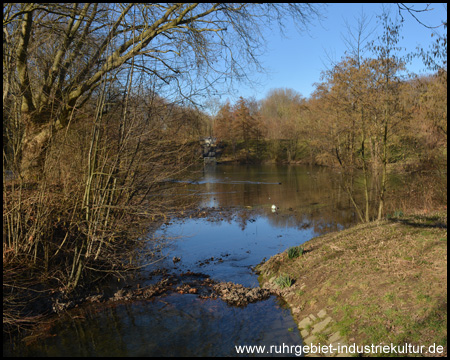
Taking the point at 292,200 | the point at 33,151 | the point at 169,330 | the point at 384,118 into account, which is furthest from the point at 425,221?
the point at 292,200

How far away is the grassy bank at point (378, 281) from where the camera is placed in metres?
4.52

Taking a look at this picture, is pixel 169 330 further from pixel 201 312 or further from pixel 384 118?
pixel 384 118

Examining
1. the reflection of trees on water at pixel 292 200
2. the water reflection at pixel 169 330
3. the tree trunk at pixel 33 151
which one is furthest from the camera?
the reflection of trees on water at pixel 292 200

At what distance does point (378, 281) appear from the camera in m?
5.79

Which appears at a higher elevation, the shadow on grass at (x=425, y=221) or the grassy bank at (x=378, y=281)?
the shadow on grass at (x=425, y=221)

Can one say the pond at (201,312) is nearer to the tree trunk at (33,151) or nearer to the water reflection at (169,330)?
the water reflection at (169,330)

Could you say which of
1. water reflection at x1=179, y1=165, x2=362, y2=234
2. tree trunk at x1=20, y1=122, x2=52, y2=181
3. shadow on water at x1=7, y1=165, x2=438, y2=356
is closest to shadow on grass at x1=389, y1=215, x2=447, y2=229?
shadow on water at x1=7, y1=165, x2=438, y2=356

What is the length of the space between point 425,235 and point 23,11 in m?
9.85

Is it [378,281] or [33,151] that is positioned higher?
[33,151]

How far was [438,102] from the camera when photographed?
8297 millimetres

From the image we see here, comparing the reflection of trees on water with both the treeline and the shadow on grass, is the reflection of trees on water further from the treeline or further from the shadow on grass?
the shadow on grass

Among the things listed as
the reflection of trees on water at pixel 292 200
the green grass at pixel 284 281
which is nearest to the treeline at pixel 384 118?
the reflection of trees on water at pixel 292 200

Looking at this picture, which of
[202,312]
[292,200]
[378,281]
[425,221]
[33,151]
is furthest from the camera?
[292,200]

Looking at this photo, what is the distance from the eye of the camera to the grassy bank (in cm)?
452
